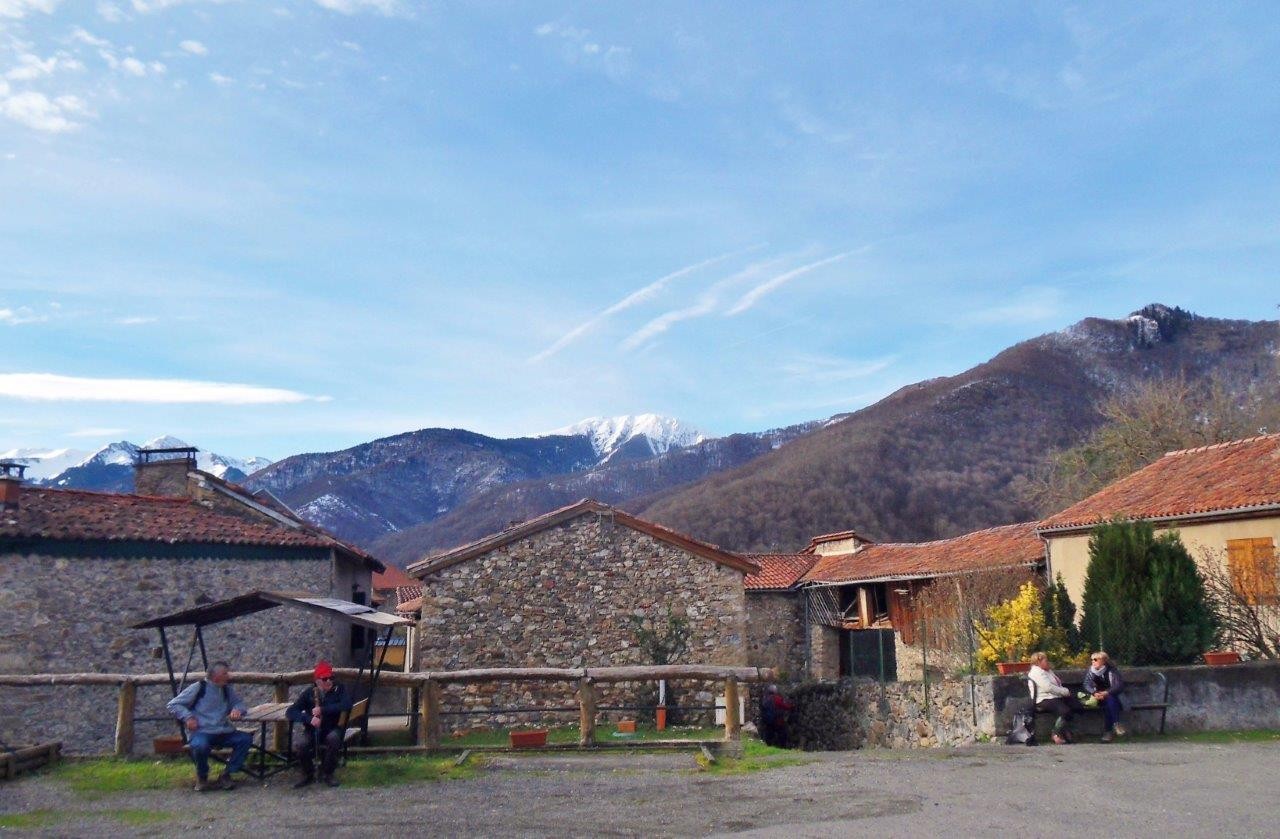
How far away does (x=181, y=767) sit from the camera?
11086 mm

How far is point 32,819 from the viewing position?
8.79m

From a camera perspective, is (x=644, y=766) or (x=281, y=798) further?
(x=644, y=766)

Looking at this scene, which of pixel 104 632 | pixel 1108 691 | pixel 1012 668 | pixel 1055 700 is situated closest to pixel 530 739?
pixel 1055 700

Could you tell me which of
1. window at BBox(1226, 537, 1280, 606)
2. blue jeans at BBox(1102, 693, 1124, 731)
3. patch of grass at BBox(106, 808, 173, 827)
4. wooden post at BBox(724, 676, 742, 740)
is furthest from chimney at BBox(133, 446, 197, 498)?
window at BBox(1226, 537, 1280, 606)

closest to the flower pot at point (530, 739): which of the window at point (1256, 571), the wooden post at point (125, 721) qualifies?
the wooden post at point (125, 721)

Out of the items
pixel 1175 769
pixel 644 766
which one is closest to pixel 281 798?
pixel 644 766

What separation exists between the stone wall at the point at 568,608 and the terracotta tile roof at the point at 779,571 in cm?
1005

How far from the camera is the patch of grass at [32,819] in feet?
28.0

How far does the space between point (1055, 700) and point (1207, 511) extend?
8.50 meters

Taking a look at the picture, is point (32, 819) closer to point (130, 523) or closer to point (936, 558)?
point (130, 523)

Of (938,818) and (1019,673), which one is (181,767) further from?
(1019,673)

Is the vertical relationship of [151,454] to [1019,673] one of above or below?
above

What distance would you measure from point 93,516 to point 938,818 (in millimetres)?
16968

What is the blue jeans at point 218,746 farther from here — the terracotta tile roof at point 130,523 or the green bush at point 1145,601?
the green bush at point 1145,601
